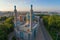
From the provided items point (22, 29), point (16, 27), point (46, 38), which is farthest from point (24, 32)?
point (46, 38)

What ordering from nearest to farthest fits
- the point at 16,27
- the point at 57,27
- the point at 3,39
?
1. the point at 3,39
2. the point at 16,27
3. the point at 57,27

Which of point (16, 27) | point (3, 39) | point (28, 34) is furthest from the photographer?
point (16, 27)

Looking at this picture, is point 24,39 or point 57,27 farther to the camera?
point 57,27

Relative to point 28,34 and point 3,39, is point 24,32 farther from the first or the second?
point 3,39

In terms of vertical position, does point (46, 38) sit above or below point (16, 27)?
below

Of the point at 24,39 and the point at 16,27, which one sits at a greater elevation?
the point at 16,27

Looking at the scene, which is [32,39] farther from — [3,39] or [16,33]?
[3,39]

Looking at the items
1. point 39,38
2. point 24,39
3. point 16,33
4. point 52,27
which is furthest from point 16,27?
point 52,27

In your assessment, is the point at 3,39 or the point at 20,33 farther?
the point at 20,33

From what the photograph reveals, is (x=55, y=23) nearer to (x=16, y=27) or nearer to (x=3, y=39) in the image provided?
(x=16, y=27)
